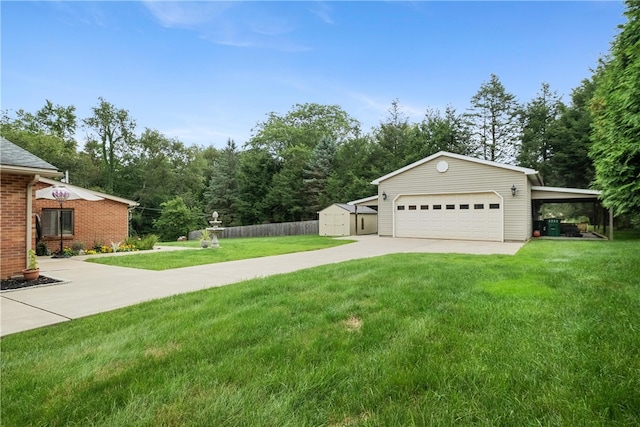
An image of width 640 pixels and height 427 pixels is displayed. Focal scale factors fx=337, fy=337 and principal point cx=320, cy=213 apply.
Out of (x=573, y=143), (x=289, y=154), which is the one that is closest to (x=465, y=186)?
(x=573, y=143)

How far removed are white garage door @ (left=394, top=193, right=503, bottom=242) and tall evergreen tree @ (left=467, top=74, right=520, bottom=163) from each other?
1486 centimetres

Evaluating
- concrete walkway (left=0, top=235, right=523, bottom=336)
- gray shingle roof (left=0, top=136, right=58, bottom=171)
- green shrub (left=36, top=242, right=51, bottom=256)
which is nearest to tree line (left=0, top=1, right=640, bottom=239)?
green shrub (left=36, top=242, right=51, bottom=256)

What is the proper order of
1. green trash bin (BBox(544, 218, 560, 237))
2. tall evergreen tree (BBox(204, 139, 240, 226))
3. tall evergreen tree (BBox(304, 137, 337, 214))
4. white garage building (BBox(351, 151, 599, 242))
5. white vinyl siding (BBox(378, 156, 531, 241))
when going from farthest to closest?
tall evergreen tree (BBox(204, 139, 240, 226))
tall evergreen tree (BBox(304, 137, 337, 214))
green trash bin (BBox(544, 218, 560, 237))
white garage building (BBox(351, 151, 599, 242))
white vinyl siding (BBox(378, 156, 531, 241))

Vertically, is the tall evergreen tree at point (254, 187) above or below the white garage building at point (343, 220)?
above

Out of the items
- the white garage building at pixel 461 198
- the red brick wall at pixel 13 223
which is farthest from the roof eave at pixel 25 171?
the white garage building at pixel 461 198

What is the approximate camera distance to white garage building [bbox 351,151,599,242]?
15.1 meters

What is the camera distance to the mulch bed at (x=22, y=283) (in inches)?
233

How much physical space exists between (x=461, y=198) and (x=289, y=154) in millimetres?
22103

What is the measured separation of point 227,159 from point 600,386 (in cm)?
3743

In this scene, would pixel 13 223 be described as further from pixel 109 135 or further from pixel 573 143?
pixel 109 135

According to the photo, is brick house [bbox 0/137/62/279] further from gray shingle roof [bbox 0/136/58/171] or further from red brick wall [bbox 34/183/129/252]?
red brick wall [bbox 34/183/129/252]

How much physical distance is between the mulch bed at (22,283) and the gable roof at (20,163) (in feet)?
6.80

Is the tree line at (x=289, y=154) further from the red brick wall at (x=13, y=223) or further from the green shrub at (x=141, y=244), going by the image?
the red brick wall at (x=13, y=223)

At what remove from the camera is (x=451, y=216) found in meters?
16.4
